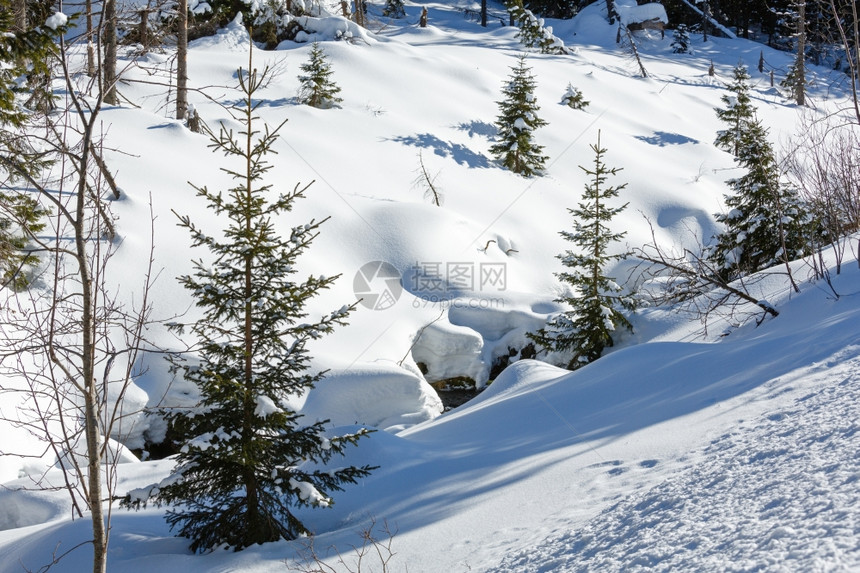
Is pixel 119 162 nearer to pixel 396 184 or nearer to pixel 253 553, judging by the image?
pixel 396 184

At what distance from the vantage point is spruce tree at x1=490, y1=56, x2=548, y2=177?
717 inches

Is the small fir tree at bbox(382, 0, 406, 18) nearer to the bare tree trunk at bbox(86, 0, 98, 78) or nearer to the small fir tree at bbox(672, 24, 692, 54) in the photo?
the small fir tree at bbox(672, 24, 692, 54)

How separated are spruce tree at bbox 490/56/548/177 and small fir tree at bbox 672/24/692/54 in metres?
21.9

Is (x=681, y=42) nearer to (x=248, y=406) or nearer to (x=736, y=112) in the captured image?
(x=736, y=112)

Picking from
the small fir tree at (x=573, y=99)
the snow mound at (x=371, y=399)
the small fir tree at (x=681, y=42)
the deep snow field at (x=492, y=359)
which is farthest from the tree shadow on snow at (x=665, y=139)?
the small fir tree at (x=681, y=42)

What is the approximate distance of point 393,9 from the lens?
121ft

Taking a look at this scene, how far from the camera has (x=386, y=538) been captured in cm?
420

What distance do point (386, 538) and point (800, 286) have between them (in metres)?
5.76

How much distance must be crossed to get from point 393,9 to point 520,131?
882 inches

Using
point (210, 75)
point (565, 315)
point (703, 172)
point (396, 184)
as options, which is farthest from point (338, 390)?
point (703, 172)

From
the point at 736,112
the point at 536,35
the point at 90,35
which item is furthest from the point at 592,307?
the point at 536,35

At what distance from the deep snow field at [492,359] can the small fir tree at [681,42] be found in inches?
422

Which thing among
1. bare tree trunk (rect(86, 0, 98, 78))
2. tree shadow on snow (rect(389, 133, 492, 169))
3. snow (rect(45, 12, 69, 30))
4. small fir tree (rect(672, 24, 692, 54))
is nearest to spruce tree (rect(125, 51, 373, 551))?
bare tree trunk (rect(86, 0, 98, 78))

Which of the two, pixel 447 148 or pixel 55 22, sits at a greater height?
pixel 447 148
